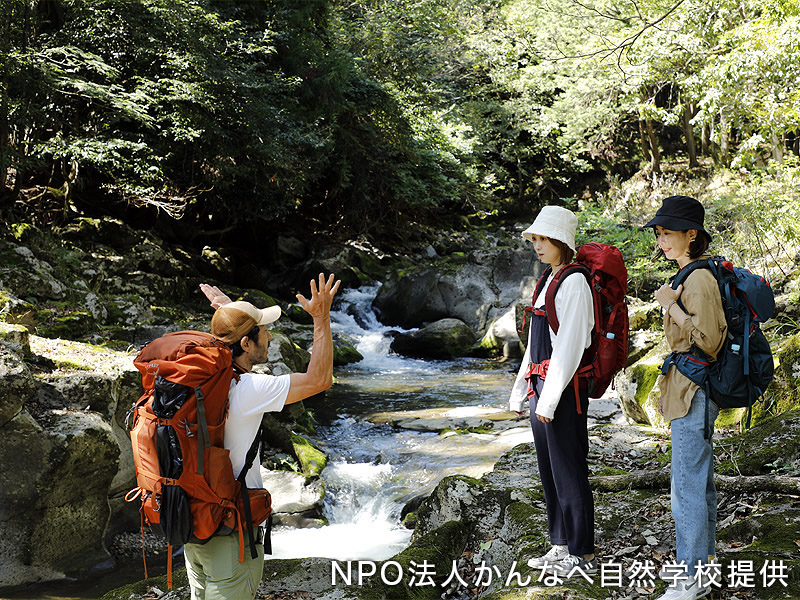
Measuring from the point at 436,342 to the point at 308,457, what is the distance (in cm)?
756

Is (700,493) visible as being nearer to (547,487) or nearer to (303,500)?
(547,487)

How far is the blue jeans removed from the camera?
8.70ft

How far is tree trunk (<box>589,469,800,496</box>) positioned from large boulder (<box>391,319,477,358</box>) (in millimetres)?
9925

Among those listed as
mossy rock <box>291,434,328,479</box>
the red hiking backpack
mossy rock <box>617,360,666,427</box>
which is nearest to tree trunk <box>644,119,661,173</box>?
mossy rock <box>617,360,666,427</box>

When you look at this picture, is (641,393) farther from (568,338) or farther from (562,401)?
(568,338)

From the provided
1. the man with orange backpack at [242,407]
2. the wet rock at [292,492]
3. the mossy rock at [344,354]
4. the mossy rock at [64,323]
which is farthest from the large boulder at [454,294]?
the man with orange backpack at [242,407]

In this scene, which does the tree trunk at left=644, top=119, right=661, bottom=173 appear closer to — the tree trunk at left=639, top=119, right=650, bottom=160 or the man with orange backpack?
the tree trunk at left=639, top=119, right=650, bottom=160

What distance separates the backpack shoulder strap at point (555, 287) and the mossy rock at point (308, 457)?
4.82m

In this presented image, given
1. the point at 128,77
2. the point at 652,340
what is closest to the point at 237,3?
the point at 128,77

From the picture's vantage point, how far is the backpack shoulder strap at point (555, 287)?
9.57 ft

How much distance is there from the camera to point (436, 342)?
1461cm

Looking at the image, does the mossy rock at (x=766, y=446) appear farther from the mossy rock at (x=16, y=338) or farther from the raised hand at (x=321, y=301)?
the mossy rock at (x=16, y=338)

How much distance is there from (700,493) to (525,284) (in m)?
14.4

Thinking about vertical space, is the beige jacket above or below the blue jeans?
above
